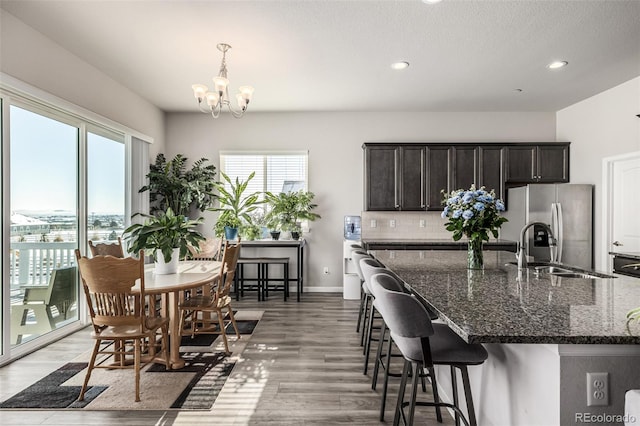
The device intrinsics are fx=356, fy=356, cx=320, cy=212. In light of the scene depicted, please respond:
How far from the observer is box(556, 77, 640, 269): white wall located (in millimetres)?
4348

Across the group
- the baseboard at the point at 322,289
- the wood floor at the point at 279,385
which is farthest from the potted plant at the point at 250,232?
the wood floor at the point at 279,385

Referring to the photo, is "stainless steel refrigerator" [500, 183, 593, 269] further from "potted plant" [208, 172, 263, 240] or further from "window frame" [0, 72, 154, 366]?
"window frame" [0, 72, 154, 366]

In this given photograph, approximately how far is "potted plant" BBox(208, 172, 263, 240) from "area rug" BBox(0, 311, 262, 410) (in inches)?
100

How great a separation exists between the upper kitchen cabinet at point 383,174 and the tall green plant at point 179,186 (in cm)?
249

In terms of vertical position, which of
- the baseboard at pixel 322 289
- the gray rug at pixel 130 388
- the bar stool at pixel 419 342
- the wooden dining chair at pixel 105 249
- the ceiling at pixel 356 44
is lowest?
the gray rug at pixel 130 388

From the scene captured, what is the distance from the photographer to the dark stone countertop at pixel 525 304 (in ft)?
3.94

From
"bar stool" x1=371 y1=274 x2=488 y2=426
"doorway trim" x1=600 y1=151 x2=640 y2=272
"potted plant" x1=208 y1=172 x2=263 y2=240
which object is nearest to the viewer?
"bar stool" x1=371 y1=274 x2=488 y2=426

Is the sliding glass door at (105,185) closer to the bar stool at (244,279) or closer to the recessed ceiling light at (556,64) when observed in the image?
the bar stool at (244,279)

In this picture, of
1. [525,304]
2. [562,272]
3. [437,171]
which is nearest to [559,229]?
[437,171]

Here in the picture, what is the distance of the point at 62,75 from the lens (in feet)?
11.9

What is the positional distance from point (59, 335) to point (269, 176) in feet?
11.6

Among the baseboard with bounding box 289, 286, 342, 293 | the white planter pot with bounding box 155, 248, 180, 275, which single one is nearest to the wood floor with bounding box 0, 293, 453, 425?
the white planter pot with bounding box 155, 248, 180, 275

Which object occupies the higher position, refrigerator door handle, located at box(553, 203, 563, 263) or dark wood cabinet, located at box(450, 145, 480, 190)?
dark wood cabinet, located at box(450, 145, 480, 190)

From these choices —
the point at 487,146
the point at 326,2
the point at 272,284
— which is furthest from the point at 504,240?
the point at 326,2
